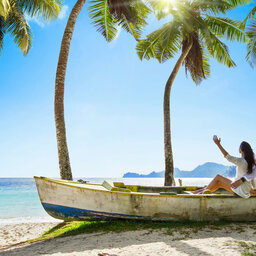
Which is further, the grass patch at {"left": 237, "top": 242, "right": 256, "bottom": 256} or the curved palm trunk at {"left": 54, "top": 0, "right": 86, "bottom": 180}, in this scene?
the curved palm trunk at {"left": 54, "top": 0, "right": 86, "bottom": 180}

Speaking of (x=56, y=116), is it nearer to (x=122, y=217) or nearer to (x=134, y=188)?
(x=134, y=188)

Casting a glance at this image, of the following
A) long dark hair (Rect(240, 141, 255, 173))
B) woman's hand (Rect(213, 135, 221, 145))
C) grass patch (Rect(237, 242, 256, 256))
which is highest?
woman's hand (Rect(213, 135, 221, 145))

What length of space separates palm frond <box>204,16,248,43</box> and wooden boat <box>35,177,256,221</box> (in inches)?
367

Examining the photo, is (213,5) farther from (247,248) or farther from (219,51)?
(247,248)

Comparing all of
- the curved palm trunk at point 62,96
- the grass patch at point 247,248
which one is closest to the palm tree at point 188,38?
the curved palm trunk at point 62,96

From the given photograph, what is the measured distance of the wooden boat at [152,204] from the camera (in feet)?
18.1

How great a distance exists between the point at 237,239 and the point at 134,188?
138 inches

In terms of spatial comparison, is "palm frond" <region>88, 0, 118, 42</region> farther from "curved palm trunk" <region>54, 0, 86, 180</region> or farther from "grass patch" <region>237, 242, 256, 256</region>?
"grass patch" <region>237, 242, 256, 256</region>

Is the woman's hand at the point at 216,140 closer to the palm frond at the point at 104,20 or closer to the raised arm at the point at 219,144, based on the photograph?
the raised arm at the point at 219,144

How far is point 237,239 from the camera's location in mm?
4363

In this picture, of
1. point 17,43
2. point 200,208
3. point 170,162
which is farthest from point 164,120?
point 17,43

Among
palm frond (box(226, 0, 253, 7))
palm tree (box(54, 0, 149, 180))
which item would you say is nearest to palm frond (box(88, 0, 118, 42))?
palm tree (box(54, 0, 149, 180))

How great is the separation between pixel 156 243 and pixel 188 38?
10.1m

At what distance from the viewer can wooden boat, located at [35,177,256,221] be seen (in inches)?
217
